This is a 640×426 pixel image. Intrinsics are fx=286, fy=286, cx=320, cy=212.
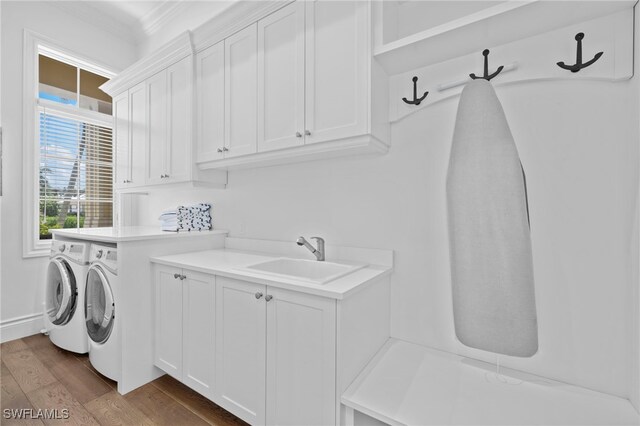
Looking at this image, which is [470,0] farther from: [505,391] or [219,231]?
[219,231]

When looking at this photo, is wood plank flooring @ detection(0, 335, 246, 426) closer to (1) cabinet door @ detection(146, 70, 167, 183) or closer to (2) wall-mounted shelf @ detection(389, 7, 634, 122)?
(1) cabinet door @ detection(146, 70, 167, 183)

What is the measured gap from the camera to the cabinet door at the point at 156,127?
2487 mm

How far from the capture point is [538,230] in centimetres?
134

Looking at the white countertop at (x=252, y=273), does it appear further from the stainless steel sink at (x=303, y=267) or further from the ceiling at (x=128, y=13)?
the ceiling at (x=128, y=13)

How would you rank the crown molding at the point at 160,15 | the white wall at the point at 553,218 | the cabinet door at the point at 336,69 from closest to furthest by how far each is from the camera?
the white wall at the point at 553,218 → the cabinet door at the point at 336,69 → the crown molding at the point at 160,15

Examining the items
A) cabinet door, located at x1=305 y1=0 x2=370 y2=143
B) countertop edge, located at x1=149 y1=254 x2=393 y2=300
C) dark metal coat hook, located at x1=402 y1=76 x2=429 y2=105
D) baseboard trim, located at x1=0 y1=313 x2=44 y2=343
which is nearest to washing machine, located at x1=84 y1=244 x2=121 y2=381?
countertop edge, located at x1=149 y1=254 x2=393 y2=300

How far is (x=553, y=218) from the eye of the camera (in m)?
1.30

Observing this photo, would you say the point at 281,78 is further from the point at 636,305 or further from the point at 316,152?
the point at 636,305

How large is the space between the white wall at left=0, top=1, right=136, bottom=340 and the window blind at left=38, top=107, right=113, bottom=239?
0.67 ft

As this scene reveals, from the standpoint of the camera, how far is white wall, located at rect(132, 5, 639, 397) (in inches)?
46.3

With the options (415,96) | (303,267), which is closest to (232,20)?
(415,96)

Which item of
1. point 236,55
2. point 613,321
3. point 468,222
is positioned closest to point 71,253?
point 236,55

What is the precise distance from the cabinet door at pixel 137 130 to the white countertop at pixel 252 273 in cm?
121

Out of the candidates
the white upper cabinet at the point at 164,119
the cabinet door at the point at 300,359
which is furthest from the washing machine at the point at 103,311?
the cabinet door at the point at 300,359
